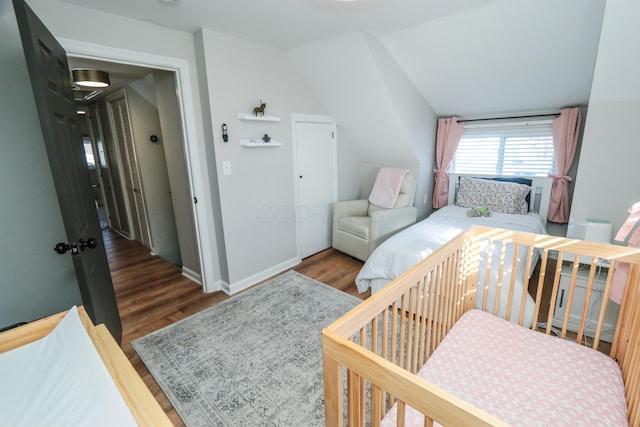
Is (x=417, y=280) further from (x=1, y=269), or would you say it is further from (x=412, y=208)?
(x=412, y=208)

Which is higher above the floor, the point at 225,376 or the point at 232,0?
the point at 232,0

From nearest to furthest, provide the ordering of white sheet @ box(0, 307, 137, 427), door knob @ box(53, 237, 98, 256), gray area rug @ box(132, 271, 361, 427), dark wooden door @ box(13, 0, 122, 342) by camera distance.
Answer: white sheet @ box(0, 307, 137, 427) < dark wooden door @ box(13, 0, 122, 342) < door knob @ box(53, 237, 98, 256) < gray area rug @ box(132, 271, 361, 427)

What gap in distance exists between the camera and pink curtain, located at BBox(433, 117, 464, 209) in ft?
12.1

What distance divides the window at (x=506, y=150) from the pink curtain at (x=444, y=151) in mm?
142

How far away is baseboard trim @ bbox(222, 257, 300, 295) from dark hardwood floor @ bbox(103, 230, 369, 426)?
68mm

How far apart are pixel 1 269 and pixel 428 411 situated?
198cm

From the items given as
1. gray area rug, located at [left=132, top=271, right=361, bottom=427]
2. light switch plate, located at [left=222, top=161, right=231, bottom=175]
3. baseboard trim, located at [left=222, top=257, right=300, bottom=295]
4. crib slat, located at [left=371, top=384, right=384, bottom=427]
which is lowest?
gray area rug, located at [left=132, top=271, right=361, bottom=427]

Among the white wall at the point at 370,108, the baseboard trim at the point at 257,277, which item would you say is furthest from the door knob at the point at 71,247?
the white wall at the point at 370,108

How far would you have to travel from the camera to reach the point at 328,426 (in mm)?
924

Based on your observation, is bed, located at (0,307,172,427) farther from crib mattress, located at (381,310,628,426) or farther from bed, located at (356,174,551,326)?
bed, located at (356,174,551,326)

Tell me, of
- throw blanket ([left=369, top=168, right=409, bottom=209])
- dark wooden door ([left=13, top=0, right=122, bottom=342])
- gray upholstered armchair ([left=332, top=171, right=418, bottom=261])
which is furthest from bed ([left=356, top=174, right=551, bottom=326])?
dark wooden door ([left=13, top=0, right=122, bottom=342])

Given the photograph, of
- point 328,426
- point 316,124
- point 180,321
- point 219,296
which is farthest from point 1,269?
point 316,124

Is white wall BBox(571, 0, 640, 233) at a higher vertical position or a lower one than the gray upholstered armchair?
higher

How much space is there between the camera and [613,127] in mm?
1830
